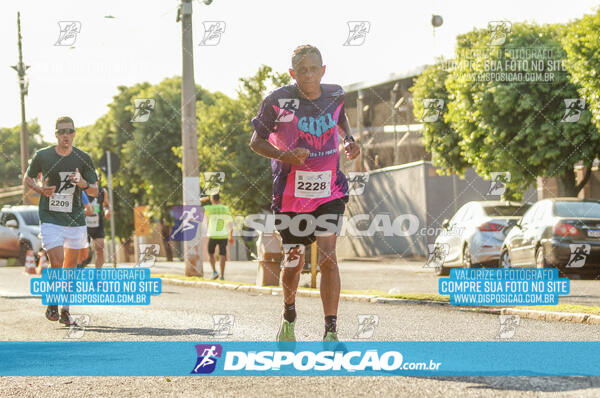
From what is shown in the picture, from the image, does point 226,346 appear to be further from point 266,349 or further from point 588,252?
point 588,252

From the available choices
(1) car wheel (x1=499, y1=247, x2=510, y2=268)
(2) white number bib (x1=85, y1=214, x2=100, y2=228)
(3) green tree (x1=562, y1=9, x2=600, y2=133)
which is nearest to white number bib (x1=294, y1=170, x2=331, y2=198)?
(2) white number bib (x1=85, y1=214, x2=100, y2=228)

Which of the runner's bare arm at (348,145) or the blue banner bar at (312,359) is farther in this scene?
the runner's bare arm at (348,145)

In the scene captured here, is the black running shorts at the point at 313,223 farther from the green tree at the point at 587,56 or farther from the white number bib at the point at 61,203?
the green tree at the point at 587,56

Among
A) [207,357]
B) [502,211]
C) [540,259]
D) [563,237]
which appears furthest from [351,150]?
[502,211]

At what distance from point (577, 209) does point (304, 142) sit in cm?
1043

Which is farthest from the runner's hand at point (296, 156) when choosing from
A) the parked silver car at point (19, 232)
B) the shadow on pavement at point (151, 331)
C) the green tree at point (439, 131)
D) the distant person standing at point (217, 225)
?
the parked silver car at point (19, 232)

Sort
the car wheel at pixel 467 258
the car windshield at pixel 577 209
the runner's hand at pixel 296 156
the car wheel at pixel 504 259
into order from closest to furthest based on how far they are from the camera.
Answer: the runner's hand at pixel 296 156 < the car windshield at pixel 577 209 < the car wheel at pixel 504 259 < the car wheel at pixel 467 258

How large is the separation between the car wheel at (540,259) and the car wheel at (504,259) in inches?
47.5

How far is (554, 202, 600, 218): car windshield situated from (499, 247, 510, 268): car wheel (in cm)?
153

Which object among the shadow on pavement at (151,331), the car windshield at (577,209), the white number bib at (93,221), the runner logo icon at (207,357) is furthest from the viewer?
the car windshield at (577,209)

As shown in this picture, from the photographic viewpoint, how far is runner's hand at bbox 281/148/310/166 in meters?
5.92

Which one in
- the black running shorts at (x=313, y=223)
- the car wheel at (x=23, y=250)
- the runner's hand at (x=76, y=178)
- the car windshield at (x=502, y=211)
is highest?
the runner's hand at (x=76, y=178)

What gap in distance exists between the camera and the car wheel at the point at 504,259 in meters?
16.8

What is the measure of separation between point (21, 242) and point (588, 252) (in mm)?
19626
